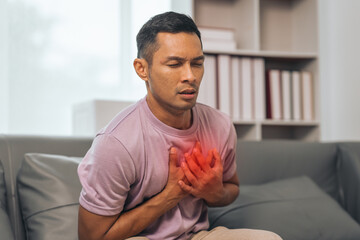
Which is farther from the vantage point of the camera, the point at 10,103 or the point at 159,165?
the point at 10,103

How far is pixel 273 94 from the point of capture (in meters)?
2.53

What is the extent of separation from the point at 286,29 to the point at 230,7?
0.40 meters

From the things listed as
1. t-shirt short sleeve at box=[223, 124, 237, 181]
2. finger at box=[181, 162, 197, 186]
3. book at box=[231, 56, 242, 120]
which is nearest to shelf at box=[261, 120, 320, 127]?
book at box=[231, 56, 242, 120]

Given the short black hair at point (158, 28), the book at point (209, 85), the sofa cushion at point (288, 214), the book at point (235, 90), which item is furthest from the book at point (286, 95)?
the short black hair at point (158, 28)

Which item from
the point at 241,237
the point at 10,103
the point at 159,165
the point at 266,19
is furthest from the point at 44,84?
the point at 241,237

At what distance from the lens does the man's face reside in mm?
1146

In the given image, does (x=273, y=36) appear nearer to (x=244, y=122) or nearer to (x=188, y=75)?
(x=244, y=122)

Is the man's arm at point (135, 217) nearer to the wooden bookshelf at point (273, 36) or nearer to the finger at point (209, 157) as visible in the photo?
the finger at point (209, 157)

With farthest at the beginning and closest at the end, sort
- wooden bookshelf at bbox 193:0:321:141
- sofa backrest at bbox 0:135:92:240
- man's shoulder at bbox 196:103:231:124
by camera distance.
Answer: wooden bookshelf at bbox 193:0:321:141 < sofa backrest at bbox 0:135:92:240 < man's shoulder at bbox 196:103:231:124

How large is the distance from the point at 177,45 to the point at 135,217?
45 centimetres

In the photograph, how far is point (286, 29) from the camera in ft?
9.42

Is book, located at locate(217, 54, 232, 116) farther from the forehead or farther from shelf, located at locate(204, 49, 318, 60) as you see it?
the forehead

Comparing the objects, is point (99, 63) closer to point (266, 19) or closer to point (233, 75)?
point (233, 75)

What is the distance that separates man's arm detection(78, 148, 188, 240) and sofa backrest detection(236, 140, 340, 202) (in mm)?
744
